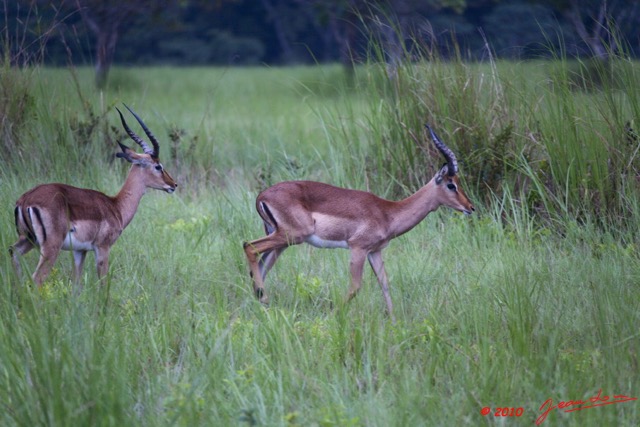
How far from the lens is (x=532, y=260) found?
17.1 feet

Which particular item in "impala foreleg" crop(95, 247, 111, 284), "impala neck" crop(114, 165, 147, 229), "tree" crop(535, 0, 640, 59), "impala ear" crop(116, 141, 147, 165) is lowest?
"tree" crop(535, 0, 640, 59)

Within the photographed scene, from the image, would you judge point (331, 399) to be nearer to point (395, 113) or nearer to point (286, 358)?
point (286, 358)

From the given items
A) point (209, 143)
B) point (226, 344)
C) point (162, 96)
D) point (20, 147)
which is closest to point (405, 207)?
point (226, 344)

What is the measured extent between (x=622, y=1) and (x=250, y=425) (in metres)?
10.2

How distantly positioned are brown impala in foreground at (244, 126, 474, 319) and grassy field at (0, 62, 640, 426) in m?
0.19

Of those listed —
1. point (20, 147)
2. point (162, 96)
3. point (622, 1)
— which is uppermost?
point (20, 147)

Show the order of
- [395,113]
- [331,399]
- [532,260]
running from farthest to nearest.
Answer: [395,113] < [532,260] < [331,399]

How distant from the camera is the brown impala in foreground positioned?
195 inches

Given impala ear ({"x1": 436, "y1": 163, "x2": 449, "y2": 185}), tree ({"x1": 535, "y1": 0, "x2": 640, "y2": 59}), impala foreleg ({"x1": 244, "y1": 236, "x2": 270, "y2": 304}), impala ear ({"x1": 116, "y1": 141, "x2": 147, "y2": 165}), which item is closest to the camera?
impala foreleg ({"x1": 244, "y1": 236, "x2": 270, "y2": 304})

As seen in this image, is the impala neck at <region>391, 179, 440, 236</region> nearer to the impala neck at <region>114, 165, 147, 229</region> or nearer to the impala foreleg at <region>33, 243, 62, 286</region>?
the impala neck at <region>114, 165, 147, 229</region>

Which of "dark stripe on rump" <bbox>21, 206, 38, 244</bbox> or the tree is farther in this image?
the tree
